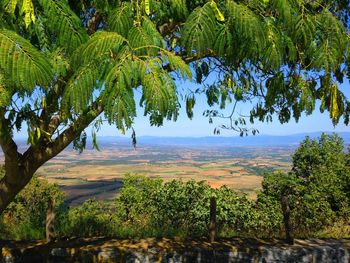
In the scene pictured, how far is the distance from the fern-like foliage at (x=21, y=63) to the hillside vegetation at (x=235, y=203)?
340 inches

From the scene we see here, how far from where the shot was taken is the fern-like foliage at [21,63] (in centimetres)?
192

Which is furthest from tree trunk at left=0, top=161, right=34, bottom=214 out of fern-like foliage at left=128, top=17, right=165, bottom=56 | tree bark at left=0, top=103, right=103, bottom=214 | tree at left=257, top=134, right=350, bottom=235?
tree at left=257, top=134, right=350, bottom=235

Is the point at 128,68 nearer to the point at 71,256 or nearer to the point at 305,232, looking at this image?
the point at 71,256

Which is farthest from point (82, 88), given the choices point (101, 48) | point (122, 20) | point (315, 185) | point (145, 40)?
point (315, 185)

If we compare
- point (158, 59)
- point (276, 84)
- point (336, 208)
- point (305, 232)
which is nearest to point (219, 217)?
point (336, 208)

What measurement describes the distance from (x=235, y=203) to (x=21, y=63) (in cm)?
2724

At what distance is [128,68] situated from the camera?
199cm

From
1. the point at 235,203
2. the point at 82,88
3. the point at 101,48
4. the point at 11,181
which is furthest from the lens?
the point at 235,203

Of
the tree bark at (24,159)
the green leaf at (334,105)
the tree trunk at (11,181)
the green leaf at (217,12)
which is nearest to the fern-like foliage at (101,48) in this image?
the green leaf at (217,12)

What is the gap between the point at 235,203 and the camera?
2825cm

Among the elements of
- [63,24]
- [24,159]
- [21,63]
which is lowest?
[24,159]

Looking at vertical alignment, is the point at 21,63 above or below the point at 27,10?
below

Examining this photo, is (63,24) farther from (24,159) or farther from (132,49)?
(24,159)

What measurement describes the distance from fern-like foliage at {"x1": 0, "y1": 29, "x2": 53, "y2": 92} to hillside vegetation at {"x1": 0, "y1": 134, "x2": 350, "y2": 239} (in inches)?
340
